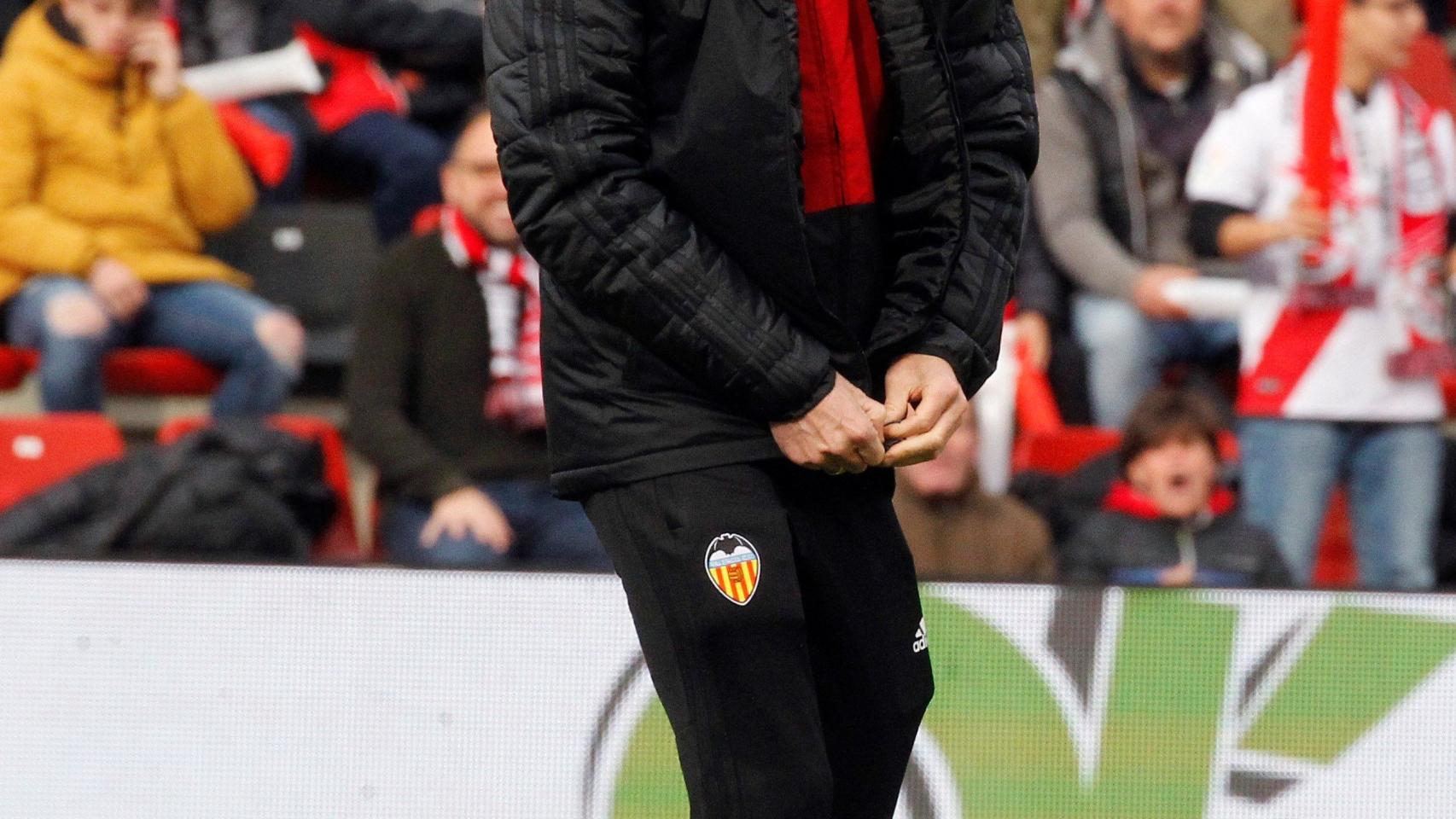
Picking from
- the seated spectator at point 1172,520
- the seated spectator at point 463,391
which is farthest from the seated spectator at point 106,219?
the seated spectator at point 1172,520

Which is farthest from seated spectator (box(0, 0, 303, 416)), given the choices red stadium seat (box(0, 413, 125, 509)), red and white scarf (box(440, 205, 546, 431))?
red and white scarf (box(440, 205, 546, 431))

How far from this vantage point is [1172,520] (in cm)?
432

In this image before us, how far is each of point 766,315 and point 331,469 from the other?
9.77 ft

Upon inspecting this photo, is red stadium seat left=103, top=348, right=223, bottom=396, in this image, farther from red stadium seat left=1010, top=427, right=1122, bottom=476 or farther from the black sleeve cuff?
the black sleeve cuff

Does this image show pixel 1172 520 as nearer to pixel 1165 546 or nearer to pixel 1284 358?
pixel 1165 546

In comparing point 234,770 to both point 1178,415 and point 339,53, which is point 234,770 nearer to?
point 1178,415

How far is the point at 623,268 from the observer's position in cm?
Answer: 198

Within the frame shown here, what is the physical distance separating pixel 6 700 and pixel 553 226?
201cm

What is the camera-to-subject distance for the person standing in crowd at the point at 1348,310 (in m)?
4.48

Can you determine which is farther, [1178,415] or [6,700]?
[1178,415]

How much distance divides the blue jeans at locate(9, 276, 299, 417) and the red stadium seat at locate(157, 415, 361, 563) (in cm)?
11

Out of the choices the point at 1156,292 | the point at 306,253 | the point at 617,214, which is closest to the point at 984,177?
the point at 617,214

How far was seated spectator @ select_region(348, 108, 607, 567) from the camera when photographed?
4484 mm

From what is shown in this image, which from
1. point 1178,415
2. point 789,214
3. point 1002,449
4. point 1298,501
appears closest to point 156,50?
point 1002,449
